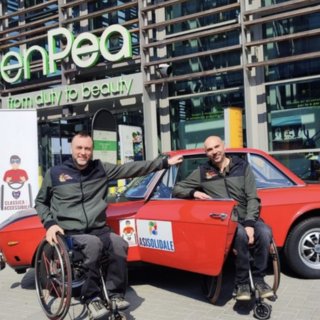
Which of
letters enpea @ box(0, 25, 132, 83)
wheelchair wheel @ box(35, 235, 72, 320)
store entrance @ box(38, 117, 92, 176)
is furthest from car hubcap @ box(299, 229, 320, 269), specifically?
store entrance @ box(38, 117, 92, 176)

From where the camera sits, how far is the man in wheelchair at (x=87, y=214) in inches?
131

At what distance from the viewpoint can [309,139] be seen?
31.5 ft

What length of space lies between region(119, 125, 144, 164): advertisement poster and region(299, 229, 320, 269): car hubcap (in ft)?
20.0

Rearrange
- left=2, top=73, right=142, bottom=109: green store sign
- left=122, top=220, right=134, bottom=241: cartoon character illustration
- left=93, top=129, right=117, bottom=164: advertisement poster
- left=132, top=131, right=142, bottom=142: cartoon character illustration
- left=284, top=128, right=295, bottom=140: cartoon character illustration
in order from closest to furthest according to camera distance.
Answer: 1. left=122, top=220, right=134, bottom=241: cartoon character illustration
2. left=93, top=129, right=117, bottom=164: advertisement poster
3. left=284, top=128, right=295, bottom=140: cartoon character illustration
4. left=132, top=131, right=142, bottom=142: cartoon character illustration
5. left=2, top=73, right=142, bottom=109: green store sign

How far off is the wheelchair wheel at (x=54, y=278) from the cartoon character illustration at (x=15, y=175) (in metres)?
4.49

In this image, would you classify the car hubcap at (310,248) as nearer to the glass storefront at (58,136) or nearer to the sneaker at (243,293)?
the sneaker at (243,293)

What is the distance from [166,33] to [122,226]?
27.8ft

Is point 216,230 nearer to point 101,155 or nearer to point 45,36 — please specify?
point 101,155

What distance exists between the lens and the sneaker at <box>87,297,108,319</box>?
3221 mm

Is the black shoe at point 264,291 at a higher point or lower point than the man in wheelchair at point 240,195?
lower

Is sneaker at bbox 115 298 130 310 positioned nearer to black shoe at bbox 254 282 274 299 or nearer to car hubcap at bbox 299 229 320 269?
black shoe at bbox 254 282 274 299

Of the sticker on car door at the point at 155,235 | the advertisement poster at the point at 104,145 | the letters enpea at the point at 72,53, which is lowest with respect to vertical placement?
the sticker on car door at the point at 155,235

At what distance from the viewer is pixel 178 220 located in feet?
12.4

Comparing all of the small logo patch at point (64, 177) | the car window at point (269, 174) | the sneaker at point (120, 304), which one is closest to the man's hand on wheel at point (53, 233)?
the small logo patch at point (64, 177)
